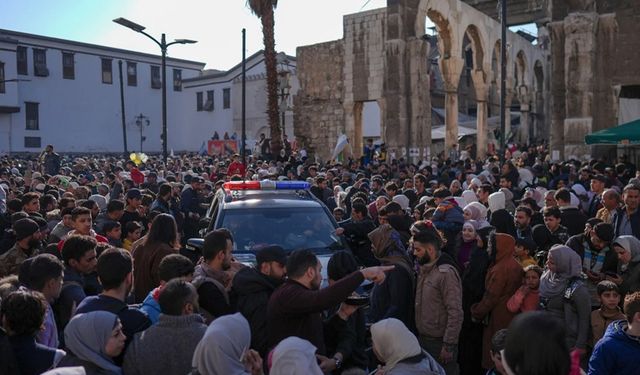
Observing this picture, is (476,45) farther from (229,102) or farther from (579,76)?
(229,102)

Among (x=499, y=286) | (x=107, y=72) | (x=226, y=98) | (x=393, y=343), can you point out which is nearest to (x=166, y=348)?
(x=393, y=343)

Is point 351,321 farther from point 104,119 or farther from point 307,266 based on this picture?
point 104,119

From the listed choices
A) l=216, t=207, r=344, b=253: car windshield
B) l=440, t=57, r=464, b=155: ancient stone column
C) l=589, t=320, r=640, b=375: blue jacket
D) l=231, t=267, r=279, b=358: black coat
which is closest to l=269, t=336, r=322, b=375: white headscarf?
l=231, t=267, r=279, b=358: black coat

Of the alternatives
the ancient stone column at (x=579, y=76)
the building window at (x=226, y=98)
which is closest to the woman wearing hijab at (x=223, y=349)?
the ancient stone column at (x=579, y=76)

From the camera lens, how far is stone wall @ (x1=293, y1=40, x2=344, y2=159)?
26906 mm

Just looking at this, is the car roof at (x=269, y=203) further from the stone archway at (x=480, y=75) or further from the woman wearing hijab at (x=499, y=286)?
the stone archway at (x=480, y=75)

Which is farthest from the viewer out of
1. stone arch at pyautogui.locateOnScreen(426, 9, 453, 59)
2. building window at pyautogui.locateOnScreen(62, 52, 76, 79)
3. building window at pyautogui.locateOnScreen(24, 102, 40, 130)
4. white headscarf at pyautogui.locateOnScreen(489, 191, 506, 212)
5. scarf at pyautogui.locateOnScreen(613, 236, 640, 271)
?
building window at pyautogui.locateOnScreen(62, 52, 76, 79)

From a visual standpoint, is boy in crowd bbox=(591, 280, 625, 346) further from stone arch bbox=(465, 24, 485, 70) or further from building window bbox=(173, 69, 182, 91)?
building window bbox=(173, 69, 182, 91)

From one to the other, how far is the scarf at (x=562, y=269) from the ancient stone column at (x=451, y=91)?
67.6ft

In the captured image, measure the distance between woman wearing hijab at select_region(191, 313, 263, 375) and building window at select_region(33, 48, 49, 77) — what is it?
1993 inches

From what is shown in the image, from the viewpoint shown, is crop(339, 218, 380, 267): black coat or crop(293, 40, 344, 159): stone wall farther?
crop(293, 40, 344, 159): stone wall

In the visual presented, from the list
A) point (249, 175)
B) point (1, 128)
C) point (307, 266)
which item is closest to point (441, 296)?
point (307, 266)

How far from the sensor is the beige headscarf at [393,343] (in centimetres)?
341

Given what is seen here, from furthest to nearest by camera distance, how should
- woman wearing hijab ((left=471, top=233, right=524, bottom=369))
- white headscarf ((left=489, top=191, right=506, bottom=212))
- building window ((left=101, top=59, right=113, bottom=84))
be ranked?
building window ((left=101, top=59, right=113, bottom=84))
white headscarf ((left=489, top=191, right=506, bottom=212))
woman wearing hijab ((left=471, top=233, right=524, bottom=369))
